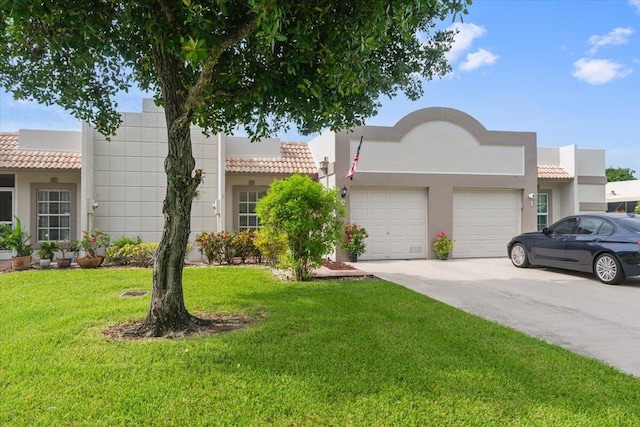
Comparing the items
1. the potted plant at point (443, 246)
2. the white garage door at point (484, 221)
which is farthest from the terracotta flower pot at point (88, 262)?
the white garage door at point (484, 221)

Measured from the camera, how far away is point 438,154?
14.2 m

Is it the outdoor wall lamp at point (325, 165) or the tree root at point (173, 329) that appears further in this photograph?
the outdoor wall lamp at point (325, 165)

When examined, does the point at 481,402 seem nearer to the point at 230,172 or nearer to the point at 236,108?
the point at 236,108

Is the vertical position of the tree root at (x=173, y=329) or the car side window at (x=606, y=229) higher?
the car side window at (x=606, y=229)

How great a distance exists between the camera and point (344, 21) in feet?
16.5

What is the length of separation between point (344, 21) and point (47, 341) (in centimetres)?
558

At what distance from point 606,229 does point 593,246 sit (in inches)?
22.5

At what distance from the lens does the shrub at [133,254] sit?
1229cm

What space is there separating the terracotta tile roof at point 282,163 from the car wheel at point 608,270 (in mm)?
8975

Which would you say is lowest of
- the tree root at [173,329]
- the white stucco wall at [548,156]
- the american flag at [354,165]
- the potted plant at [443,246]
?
the tree root at [173,329]

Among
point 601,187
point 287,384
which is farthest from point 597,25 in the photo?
point 287,384

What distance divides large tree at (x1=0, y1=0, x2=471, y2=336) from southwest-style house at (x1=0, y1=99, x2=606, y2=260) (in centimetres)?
588

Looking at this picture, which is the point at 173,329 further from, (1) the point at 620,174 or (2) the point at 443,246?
(1) the point at 620,174

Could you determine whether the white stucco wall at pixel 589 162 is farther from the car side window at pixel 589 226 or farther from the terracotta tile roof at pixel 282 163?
the terracotta tile roof at pixel 282 163
